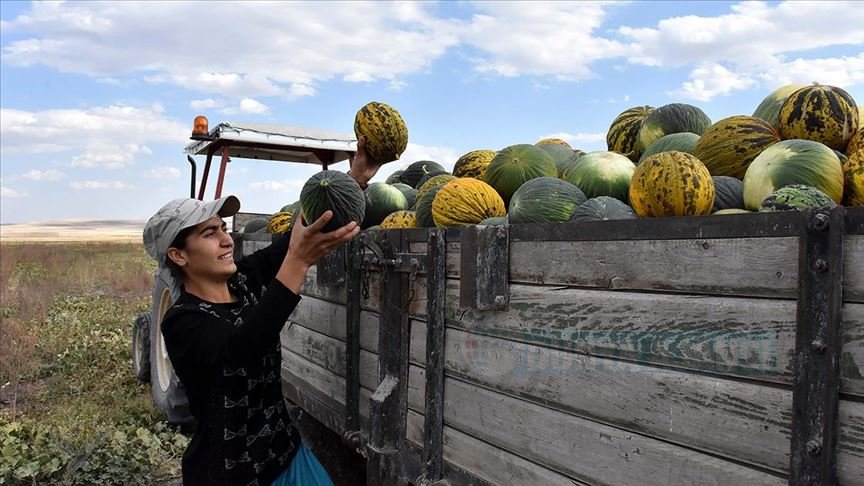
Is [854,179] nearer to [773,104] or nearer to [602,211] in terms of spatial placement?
[602,211]

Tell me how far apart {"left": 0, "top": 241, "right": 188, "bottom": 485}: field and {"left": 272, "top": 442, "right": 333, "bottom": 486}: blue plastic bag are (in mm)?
2417

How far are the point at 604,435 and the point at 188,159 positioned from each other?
666 cm

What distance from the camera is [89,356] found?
8.42 metres

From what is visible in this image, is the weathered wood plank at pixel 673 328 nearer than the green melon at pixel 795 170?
Yes

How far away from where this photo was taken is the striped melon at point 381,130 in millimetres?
3840

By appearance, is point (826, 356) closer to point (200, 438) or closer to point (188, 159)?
point (200, 438)

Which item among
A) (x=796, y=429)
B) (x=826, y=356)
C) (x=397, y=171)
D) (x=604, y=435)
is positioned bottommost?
(x=604, y=435)

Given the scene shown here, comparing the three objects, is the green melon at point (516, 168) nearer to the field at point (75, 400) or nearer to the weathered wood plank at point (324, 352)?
the weathered wood plank at point (324, 352)

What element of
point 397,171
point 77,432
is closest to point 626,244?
point 397,171

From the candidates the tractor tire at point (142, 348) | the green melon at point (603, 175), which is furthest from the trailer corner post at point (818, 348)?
the tractor tire at point (142, 348)

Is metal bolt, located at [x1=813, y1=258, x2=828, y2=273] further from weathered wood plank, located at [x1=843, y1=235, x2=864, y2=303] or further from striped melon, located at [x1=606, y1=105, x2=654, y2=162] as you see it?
striped melon, located at [x1=606, y1=105, x2=654, y2=162]

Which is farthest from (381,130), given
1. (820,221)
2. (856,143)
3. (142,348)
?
(142,348)

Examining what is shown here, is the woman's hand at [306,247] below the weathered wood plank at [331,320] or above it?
above

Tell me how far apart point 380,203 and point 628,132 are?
1497 mm
